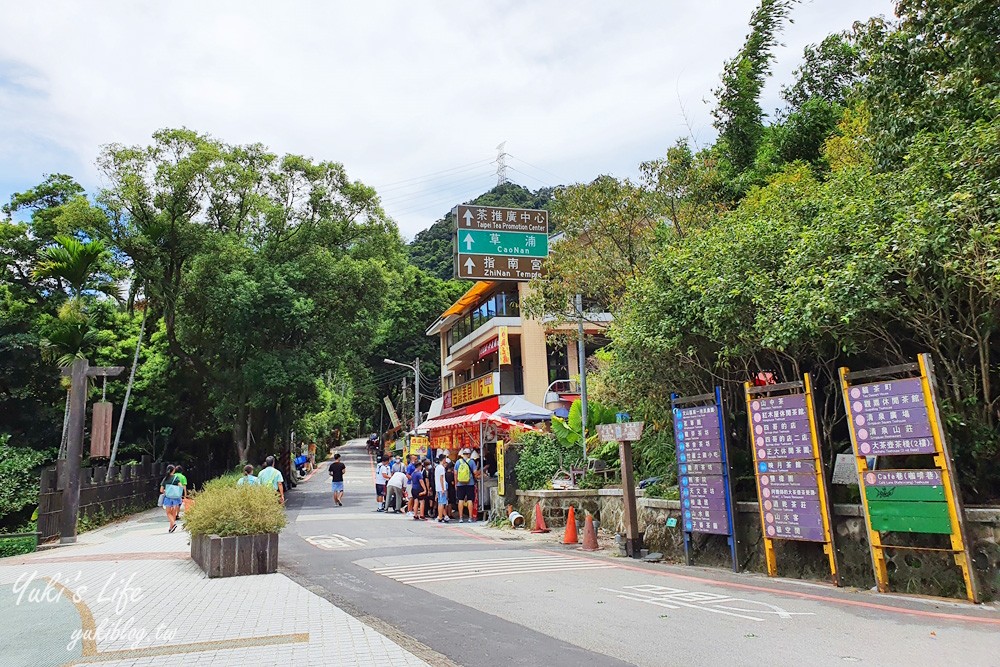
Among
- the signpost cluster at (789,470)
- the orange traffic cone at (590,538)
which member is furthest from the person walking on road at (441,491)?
the signpost cluster at (789,470)

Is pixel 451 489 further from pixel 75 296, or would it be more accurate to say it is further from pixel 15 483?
pixel 75 296

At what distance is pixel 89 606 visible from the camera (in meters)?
7.55

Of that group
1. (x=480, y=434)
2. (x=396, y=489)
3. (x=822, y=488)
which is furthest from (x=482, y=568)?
(x=396, y=489)

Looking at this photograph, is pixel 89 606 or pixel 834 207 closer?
pixel 89 606

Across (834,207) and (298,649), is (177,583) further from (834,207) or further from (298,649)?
(834,207)

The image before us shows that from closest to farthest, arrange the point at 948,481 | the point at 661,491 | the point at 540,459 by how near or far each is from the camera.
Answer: the point at 948,481 → the point at 661,491 → the point at 540,459

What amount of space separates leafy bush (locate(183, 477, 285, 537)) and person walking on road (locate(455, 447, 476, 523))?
8704 millimetres

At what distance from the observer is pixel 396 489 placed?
70.1 ft

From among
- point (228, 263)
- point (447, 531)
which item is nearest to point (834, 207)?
point (447, 531)

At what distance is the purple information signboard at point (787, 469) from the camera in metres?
8.70

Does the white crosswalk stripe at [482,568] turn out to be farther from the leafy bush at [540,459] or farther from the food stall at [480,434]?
the food stall at [480,434]

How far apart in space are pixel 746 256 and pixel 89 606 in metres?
9.18

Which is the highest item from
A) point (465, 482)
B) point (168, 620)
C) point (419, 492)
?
point (465, 482)

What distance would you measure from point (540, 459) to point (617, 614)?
9618 mm
